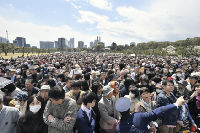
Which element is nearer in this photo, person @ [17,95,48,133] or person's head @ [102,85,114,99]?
person @ [17,95,48,133]

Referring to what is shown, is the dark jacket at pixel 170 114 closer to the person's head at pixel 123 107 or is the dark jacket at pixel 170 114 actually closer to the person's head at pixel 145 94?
the person's head at pixel 145 94

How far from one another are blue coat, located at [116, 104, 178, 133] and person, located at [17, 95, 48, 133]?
5.11 feet

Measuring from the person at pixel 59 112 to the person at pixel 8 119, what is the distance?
59cm

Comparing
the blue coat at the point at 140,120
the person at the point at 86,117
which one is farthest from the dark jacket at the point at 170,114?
the person at the point at 86,117

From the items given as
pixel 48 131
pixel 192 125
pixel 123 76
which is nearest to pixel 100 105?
pixel 48 131

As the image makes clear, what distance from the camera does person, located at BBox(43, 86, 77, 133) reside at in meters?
2.29

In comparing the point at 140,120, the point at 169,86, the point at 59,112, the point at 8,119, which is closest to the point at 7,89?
the point at 8,119

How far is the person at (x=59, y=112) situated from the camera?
229 cm

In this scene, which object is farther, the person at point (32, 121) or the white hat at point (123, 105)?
the person at point (32, 121)

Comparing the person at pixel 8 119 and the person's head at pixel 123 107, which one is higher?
the person's head at pixel 123 107

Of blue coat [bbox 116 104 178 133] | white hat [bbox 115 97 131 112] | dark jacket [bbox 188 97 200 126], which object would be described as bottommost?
dark jacket [bbox 188 97 200 126]

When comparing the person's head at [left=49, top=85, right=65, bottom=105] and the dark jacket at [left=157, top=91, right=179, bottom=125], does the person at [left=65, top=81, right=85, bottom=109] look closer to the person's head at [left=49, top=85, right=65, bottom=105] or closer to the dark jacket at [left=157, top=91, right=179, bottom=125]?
the person's head at [left=49, top=85, right=65, bottom=105]

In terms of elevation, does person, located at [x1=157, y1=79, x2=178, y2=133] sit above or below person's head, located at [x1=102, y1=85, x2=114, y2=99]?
below

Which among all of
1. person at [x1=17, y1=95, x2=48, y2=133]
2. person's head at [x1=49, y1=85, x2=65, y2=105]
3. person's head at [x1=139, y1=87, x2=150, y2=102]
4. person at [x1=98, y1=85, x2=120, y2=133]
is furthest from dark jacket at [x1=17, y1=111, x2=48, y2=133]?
person's head at [x1=139, y1=87, x2=150, y2=102]
